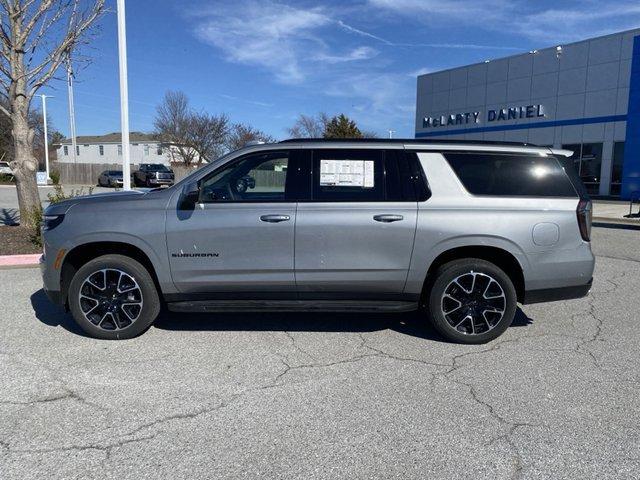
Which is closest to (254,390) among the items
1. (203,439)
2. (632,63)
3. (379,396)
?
(203,439)

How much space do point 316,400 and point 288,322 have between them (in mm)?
1739

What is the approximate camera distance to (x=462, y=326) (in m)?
4.52

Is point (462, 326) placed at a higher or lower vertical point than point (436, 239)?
lower

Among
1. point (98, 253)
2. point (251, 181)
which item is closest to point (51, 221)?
point (98, 253)

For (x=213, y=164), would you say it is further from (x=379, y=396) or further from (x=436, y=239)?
(x=379, y=396)

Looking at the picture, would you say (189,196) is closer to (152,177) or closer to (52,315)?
(52,315)

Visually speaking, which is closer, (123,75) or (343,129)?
(123,75)

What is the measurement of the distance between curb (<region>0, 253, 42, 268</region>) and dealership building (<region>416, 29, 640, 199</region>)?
1637 centimetres

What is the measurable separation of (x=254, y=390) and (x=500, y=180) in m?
2.97

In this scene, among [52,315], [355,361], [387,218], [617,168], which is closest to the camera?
[355,361]

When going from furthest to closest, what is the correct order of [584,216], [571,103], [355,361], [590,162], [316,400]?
[571,103] → [590,162] → [584,216] → [355,361] → [316,400]

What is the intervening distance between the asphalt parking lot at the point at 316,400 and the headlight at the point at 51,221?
43.2 inches

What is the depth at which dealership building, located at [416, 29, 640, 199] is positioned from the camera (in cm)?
2280

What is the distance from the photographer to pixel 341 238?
430 centimetres
